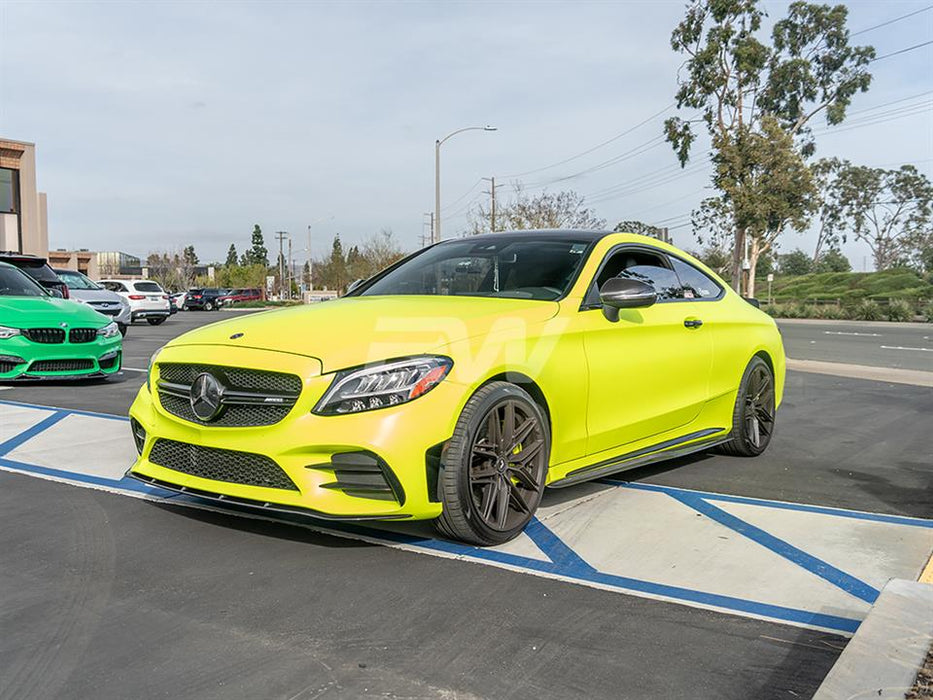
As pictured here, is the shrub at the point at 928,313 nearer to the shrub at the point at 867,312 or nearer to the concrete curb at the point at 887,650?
the shrub at the point at 867,312

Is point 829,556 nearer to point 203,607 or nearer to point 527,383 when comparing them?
point 527,383

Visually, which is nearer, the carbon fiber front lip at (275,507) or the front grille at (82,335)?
the carbon fiber front lip at (275,507)

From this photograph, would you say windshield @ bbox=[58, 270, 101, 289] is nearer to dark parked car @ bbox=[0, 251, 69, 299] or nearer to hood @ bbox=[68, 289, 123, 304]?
hood @ bbox=[68, 289, 123, 304]

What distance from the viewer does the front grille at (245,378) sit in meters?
3.69

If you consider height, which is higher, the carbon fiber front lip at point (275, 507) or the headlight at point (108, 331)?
the headlight at point (108, 331)

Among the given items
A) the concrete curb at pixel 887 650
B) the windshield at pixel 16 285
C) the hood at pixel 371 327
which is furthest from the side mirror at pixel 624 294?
the windshield at pixel 16 285

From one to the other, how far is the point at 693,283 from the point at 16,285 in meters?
→ 8.10

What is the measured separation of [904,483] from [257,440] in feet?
13.9

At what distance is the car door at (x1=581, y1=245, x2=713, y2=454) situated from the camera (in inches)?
180

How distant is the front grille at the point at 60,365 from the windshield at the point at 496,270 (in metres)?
5.21

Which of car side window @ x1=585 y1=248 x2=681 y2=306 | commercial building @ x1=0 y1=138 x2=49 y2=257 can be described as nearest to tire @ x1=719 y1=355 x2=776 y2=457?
car side window @ x1=585 y1=248 x2=681 y2=306

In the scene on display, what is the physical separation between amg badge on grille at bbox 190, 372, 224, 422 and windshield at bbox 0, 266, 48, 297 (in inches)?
272

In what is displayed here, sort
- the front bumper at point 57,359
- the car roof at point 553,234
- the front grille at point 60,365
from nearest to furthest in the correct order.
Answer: the car roof at point 553,234 → the front bumper at point 57,359 → the front grille at point 60,365

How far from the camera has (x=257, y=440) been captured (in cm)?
368
